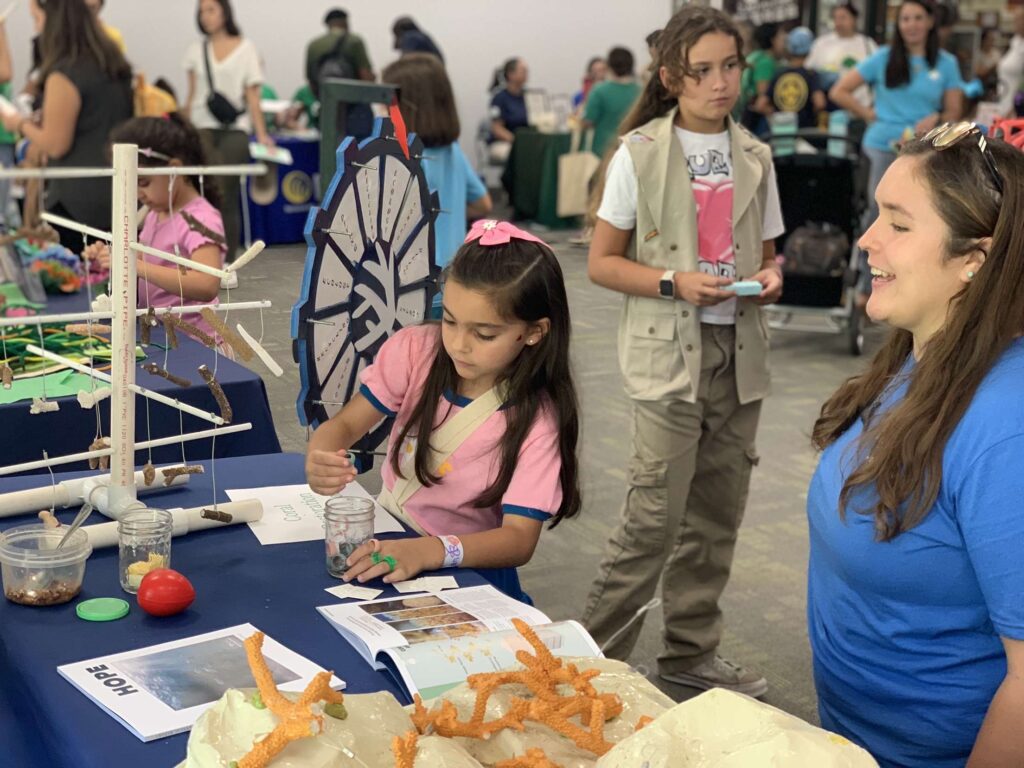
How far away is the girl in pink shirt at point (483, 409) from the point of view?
1.83 meters

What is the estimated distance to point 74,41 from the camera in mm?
4012

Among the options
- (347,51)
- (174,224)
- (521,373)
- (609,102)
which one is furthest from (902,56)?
(521,373)

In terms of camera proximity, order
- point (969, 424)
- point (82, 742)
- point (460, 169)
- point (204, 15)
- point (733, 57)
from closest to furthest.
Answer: point (82, 742)
point (969, 424)
point (733, 57)
point (460, 169)
point (204, 15)

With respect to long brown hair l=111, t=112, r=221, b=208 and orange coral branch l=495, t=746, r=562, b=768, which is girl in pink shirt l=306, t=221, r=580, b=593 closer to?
orange coral branch l=495, t=746, r=562, b=768

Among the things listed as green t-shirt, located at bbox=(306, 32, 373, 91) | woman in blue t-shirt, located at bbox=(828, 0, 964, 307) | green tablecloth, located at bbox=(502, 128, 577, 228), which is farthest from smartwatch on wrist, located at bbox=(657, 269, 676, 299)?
green t-shirt, located at bbox=(306, 32, 373, 91)

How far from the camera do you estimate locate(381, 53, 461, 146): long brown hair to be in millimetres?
3621

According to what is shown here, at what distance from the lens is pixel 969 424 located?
1.36 metres

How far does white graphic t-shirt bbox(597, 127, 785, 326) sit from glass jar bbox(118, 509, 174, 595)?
4.28ft

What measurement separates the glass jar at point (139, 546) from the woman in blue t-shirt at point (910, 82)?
4.95m

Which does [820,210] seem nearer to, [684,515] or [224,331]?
[684,515]

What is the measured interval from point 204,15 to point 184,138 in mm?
4182

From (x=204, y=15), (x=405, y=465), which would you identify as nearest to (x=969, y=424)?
(x=405, y=465)

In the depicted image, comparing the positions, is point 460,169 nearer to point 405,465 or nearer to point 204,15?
point 405,465

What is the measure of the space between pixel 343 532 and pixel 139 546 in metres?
0.26
